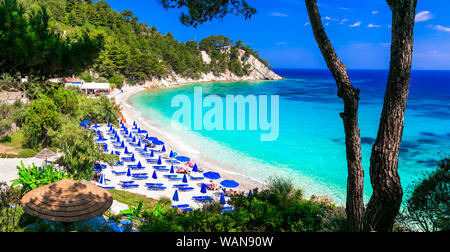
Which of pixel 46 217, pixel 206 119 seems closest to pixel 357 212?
pixel 46 217

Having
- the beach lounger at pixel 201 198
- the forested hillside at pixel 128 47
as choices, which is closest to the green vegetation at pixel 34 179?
the beach lounger at pixel 201 198

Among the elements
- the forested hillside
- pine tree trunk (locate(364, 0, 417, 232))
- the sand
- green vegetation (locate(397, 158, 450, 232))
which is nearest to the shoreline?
the sand

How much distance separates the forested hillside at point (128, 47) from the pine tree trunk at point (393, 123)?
53.7 metres

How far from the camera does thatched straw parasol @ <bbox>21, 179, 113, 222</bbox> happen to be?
541 cm

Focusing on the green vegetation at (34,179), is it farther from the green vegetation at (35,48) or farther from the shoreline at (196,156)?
the shoreline at (196,156)

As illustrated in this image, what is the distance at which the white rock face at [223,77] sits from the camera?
80375 millimetres

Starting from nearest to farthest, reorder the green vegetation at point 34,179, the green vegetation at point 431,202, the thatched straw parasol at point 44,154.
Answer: the green vegetation at point 431,202 → the green vegetation at point 34,179 → the thatched straw parasol at point 44,154

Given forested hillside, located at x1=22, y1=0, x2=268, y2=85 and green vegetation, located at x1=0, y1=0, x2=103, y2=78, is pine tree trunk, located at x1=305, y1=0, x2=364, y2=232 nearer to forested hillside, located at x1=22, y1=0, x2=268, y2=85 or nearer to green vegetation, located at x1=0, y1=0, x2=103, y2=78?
green vegetation, located at x1=0, y1=0, x2=103, y2=78

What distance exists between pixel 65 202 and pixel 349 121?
19.5 ft

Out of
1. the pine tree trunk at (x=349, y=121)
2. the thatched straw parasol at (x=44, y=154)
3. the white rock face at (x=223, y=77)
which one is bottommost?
the thatched straw parasol at (x=44, y=154)

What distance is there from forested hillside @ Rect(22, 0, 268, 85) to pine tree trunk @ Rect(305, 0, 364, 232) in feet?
173

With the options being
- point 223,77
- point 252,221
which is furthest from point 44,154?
point 223,77

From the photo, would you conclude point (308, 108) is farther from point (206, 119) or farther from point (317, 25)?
point (317, 25)
